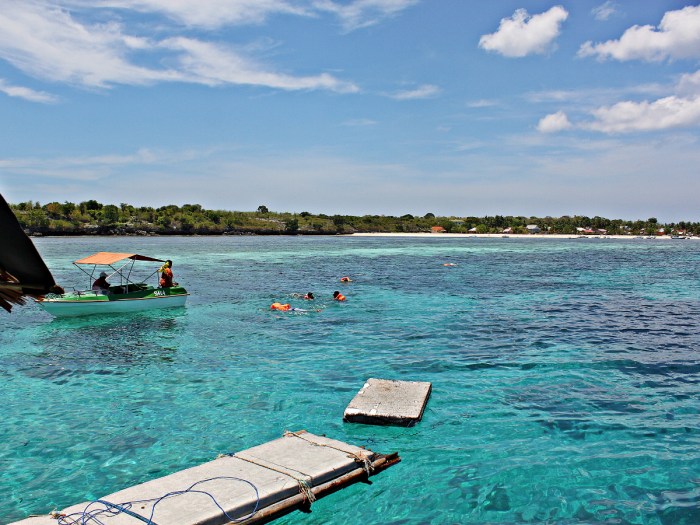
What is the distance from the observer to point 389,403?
42.0 ft

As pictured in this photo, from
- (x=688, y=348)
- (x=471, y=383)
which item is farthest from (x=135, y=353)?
(x=688, y=348)

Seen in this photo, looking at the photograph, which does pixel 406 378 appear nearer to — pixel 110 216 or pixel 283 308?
pixel 283 308

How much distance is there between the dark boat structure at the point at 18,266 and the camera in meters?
5.75

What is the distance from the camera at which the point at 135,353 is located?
19719mm

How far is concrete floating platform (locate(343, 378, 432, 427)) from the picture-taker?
12078mm

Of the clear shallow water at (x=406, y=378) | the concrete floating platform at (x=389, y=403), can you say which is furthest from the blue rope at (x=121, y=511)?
the concrete floating platform at (x=389, y=403)

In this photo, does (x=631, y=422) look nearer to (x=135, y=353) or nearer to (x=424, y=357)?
(x=424, y=357)

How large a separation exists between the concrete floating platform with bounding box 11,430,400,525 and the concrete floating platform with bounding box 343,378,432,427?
2.06 metres

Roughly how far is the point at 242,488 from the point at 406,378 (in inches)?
339

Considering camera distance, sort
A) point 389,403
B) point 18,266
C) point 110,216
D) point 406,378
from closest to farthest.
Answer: point 18,266
point 389,403
point 406,378
point 110,216

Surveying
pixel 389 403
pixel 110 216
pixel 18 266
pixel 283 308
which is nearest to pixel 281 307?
pixel 283 308

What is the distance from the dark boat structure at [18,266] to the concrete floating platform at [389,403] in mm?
7408

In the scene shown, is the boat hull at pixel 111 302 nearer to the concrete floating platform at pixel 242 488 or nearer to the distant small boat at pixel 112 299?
the distant small boat at pixel 112 299

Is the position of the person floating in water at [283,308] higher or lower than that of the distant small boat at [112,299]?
lower
